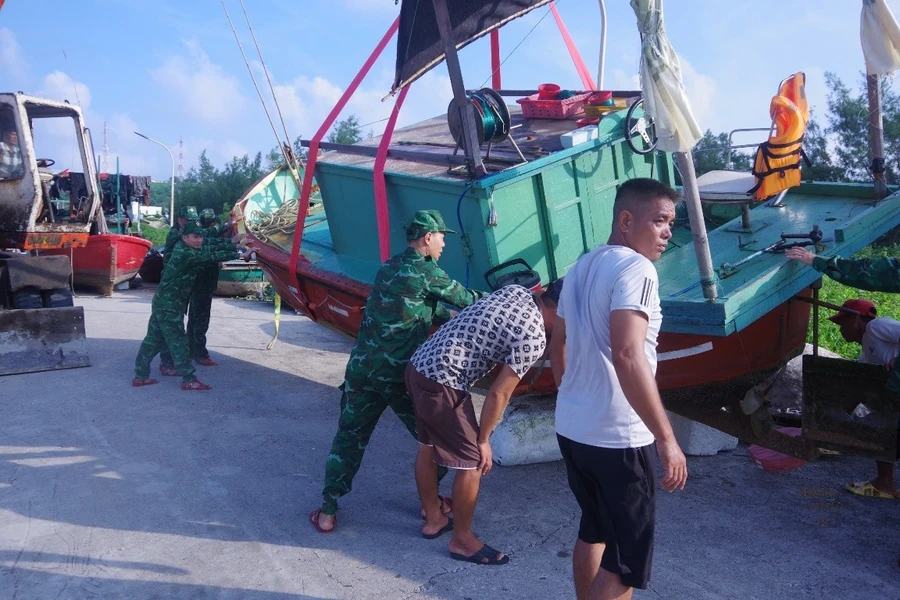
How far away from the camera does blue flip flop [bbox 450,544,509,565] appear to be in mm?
3955

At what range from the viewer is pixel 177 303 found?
23.9ft

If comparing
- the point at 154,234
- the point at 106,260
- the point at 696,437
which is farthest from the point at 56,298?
the point at 154,234

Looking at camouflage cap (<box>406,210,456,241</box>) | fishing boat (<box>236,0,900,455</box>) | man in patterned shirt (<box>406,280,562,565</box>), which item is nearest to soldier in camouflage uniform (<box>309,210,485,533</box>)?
camouflage cap (<box>406,210,456,241</box>)

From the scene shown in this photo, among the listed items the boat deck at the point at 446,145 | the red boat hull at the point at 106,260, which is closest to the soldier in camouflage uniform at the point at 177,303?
the boat deck at the point at 446,145

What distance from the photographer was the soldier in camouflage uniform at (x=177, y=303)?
7160 millimetres

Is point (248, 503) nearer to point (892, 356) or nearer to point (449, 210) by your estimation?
point (449, 210)

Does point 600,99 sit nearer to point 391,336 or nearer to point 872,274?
point 872,274

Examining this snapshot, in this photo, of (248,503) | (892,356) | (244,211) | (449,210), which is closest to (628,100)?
(449,210)

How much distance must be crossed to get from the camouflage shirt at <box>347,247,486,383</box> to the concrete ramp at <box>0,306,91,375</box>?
4.79 meters

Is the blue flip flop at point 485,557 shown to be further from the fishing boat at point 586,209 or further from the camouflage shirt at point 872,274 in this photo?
the camouflage shirt at point 872,274

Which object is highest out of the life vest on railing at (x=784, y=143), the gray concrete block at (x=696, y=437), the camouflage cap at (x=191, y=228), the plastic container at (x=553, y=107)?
the plastic container at (x=553, y=107)

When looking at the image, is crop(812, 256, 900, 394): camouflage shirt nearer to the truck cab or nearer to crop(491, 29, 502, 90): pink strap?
crop(491, 29, 502, 90): pink strap

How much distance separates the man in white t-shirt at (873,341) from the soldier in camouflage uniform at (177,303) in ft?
16.8

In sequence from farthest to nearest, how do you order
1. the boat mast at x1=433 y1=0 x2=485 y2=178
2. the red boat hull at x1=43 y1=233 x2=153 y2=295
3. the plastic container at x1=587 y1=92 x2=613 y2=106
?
the red boat hull at x1=43 y1=233 x2=153 y2=295 → the plastic container at x1=587 y1=92 x2=613 y2=106 → the boat mast at x1=433 y1=0 x2=485 y2=178
